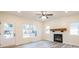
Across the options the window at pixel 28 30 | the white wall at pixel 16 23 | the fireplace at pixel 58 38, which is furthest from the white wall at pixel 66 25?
the window at pixel 28 30

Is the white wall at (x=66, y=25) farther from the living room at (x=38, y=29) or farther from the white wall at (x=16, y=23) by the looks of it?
the white wall at (x=16, y=23)

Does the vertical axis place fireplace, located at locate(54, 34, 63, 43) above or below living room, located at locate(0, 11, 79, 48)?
below

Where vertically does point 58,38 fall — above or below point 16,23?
below

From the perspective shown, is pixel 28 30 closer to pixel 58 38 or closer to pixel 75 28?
pixel 75 28

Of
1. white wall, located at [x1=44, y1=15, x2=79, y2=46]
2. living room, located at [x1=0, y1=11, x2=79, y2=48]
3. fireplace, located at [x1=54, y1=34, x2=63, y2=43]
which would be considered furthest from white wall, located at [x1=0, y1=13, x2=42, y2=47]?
fireplace, located at [x1=54, y1=34, x2=63, y2=43]

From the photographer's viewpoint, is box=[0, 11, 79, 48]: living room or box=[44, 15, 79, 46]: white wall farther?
box=[44, 15, 79, 46]: white wall

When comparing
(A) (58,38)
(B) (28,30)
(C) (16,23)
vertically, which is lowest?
(A) (58,38)

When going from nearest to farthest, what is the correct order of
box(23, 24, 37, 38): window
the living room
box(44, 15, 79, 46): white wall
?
box(23, 24, 37, 38): window, the living room, box(44, 15, 79, 46): white wall

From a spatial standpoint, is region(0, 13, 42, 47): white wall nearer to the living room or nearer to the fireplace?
the living room

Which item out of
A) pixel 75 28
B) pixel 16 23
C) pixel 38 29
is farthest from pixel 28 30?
pixel 75 28

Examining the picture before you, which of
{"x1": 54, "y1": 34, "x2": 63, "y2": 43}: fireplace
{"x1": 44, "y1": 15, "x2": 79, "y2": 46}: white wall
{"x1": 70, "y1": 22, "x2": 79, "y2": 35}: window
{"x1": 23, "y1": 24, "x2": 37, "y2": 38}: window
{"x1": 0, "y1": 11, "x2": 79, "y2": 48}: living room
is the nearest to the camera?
{"x1": 23, "y1": 24, "x2": 37, "y2": 38}: window

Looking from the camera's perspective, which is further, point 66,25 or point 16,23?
point 66,25
